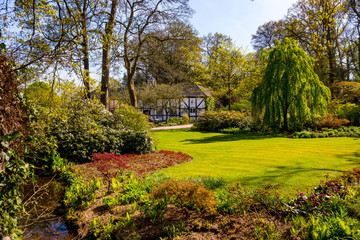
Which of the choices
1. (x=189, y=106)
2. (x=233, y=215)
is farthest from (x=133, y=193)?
(x=189, y=106)

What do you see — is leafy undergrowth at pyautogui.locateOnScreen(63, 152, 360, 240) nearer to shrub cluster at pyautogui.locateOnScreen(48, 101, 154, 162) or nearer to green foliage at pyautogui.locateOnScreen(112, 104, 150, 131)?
shrub cluster at pyautogui.locateOnScreen(48, 101, 154, 162)

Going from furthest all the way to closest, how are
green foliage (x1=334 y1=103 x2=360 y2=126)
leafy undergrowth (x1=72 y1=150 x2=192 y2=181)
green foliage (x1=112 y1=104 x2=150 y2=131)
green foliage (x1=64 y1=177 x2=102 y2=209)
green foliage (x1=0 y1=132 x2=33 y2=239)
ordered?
green foliage (x1=334 y1=103 x2=360 y2=126), green foliage (x1=112 y1=104 x2=150 y2=131), leafy undergrowth (x1=72 y1=150 x2=192 y2=181), green foliage (x1=64 y1=177 x2=102 y2=209), green foliage (x1=0 y1=132 x2=33 y2=239)

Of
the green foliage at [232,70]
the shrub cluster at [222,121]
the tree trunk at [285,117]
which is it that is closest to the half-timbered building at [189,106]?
the green foliage at [232,70]

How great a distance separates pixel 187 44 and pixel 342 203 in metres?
15.6

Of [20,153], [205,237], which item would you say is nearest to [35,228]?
[20,153]

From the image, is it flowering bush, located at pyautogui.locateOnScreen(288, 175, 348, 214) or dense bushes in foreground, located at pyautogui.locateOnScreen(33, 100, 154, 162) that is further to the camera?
dense bushes in foreground, located at pyautogui.locateOnScreen(33, 100, 154, 162)

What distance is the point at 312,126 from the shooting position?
15.7 meters

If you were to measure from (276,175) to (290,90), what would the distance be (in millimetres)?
9836

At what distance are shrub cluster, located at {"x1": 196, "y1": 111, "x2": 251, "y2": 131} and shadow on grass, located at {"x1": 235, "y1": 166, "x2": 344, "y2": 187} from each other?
11995mm

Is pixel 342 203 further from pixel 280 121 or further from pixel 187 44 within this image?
pixel 187 44

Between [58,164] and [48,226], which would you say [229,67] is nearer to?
[58,164]

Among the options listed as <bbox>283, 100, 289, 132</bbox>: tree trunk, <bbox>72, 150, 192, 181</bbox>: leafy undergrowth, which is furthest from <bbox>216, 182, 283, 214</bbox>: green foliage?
<bbox>283, 100, 289, 132</bbox>: tree trunk

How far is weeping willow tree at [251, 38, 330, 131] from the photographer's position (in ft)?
47.8

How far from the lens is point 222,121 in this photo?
19625 mm
